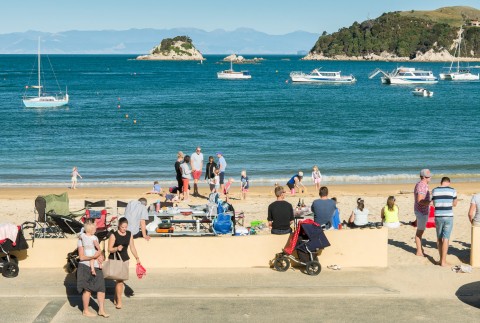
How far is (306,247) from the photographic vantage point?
1221 cm

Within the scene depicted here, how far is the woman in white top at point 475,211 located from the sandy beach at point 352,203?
2.76ft

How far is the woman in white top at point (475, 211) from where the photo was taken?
41.5 ft

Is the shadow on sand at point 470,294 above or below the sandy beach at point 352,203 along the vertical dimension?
above

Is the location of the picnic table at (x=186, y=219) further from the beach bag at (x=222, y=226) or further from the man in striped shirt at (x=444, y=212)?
the man in striped shirt at (x=444, y=212)

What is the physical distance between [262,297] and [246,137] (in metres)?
34.7

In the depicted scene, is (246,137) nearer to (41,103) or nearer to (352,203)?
(352,203)

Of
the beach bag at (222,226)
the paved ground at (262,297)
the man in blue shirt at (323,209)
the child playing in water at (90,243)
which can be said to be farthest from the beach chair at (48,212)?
the man in blue shirt at (323,209)

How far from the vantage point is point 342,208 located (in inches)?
765

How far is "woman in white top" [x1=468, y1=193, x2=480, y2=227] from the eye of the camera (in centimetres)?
1265

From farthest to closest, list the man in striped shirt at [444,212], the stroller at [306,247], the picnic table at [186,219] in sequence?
the picnic table at [186,219] → the man in striped shirt at [444,212] → the stroller at [306,247]

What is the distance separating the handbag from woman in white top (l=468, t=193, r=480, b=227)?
242 inches

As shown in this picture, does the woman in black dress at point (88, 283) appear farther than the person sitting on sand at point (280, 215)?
No

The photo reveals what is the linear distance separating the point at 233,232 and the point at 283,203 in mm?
1679

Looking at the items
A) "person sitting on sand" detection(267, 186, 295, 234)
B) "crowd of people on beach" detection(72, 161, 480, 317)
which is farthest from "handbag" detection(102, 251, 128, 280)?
"person sitting on sand" detection(267, 186, 295, 234)
